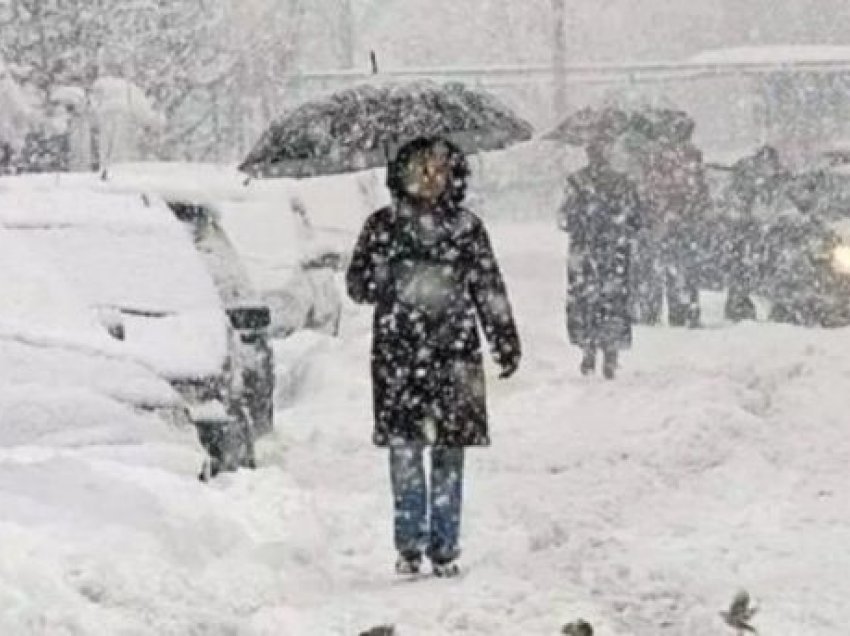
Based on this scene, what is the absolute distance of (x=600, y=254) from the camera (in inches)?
538

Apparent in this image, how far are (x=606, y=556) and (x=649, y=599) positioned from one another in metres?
0.79

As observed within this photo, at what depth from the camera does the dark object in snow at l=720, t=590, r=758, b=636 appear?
20.5 ft

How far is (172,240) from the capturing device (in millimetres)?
10477

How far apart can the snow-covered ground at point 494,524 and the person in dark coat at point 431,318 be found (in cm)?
57

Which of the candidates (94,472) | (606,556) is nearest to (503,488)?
(606,556)

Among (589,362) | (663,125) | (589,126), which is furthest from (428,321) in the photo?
(663,125)

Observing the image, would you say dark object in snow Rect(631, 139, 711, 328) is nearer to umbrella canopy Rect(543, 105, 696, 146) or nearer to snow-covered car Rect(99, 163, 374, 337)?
umbrella canopy Rect(543, 105, 696, 146)

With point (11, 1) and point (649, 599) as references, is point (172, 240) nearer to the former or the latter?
point (649, 599)

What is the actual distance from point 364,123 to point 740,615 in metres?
3.16

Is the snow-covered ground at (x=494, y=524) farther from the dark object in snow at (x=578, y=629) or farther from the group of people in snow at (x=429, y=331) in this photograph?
the dark object in snow at (x=578, y=629)

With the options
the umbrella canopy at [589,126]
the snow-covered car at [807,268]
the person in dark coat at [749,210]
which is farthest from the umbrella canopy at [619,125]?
the snow-covered car at [807,268]

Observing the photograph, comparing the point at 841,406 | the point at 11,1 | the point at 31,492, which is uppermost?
the point at 11,1

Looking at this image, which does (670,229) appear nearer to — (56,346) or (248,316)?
(248,316)

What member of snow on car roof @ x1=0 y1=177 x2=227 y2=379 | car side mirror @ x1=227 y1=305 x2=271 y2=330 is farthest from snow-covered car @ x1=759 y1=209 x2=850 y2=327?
snow on car roof @ x1=0 y1=177 x2=227 y2=379
